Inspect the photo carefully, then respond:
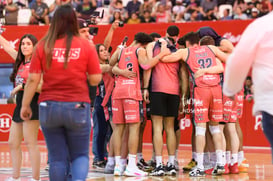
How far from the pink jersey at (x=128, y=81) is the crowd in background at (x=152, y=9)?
34.9ft

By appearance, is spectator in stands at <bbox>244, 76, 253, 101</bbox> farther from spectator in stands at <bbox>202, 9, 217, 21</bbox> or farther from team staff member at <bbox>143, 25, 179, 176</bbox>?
team staff member at <bbox>143, 25, 179, 176</bbox>

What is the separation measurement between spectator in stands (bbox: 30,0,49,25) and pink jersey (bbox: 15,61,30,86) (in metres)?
14.3

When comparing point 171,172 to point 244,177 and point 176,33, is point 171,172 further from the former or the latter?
point 176,33

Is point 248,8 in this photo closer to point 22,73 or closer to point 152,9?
point 152,9

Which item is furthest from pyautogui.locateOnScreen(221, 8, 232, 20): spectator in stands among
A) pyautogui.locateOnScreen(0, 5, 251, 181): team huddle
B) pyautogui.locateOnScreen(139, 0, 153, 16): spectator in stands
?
pyautogui.locateOnScreen(0, 5, 251, 181): team huddle

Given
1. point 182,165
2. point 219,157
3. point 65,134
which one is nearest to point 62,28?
point 65,134

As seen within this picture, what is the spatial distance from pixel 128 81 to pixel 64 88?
453 cm

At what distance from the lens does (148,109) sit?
11.4m

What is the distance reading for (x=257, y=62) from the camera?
17.1 feet

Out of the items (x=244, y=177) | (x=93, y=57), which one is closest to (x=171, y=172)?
(x=244, y=177)

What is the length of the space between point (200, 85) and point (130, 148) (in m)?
1.54

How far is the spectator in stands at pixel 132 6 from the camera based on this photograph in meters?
23.1

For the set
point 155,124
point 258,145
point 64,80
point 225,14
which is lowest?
point 258,145

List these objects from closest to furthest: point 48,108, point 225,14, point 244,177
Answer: point 48,108, point 244,177, point 225,14
